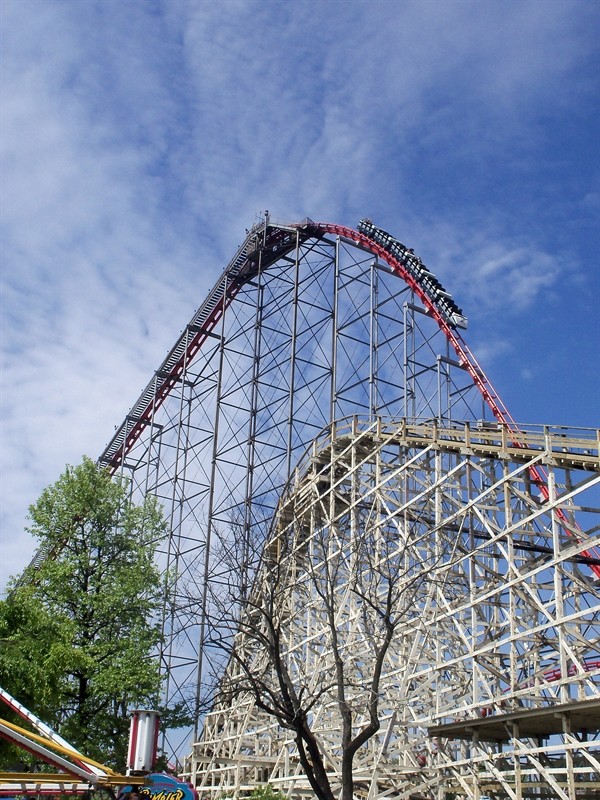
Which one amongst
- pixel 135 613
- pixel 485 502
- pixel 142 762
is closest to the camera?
pixel 142 762

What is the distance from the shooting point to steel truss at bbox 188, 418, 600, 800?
1508cm

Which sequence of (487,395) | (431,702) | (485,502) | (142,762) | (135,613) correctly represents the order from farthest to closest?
(487,395), (135,613), (485,502), (431,702), (142,762)

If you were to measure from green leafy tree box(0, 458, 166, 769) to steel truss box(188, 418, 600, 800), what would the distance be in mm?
3117

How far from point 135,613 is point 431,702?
711cm

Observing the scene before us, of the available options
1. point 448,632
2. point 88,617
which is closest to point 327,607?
point 448,632

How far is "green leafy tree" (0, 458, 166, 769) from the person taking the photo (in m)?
18.4

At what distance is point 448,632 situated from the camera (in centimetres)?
1744

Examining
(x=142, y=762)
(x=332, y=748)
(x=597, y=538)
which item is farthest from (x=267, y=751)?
(x=142, y=762)

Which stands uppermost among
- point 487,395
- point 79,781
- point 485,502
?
point 487,395

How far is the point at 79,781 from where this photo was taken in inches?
269

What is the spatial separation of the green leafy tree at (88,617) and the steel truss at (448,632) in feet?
10.2

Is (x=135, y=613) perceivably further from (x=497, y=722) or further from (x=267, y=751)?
(x=497, y=722)

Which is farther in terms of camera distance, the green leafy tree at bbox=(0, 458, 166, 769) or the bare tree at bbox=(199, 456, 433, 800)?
the green leafy tree at bbox=(0, 458, 166, 769)

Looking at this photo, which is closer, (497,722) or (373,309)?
(497,722)
